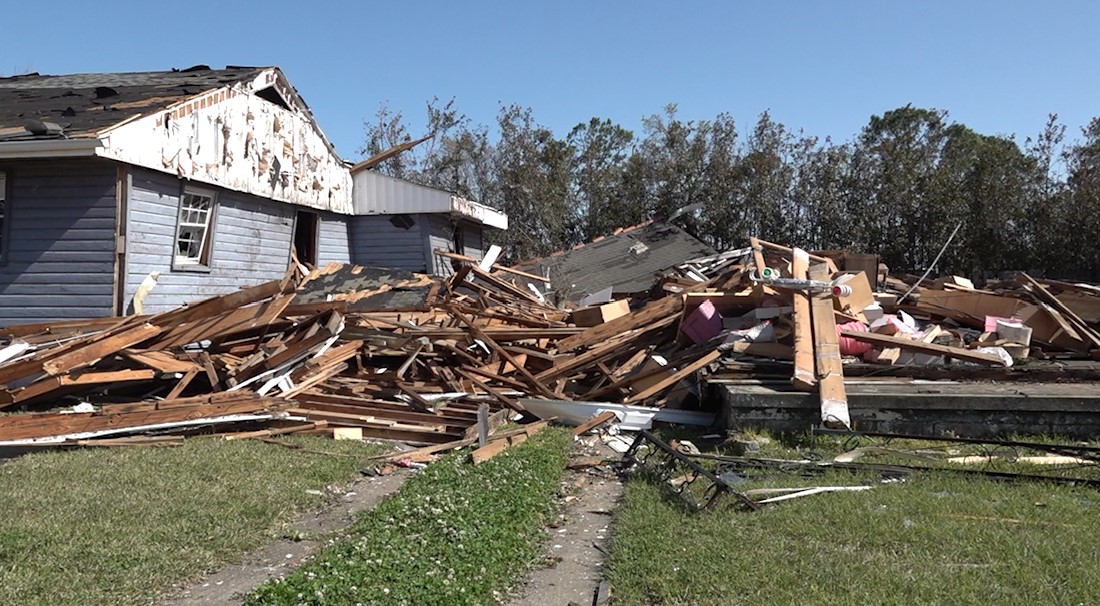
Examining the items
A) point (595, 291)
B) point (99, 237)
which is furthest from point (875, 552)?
point (595, 291)

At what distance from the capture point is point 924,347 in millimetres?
8758

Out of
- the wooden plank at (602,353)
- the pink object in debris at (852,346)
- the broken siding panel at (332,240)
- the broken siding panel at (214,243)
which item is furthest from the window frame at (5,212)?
the pink object in debris at (852,346)

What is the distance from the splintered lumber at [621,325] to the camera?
34.3 ft

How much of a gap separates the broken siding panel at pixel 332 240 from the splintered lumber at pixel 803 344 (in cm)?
1036

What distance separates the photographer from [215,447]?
7.34 meters

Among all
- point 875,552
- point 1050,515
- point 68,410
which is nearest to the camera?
point 875,552

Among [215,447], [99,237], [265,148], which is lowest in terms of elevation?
[215,447]

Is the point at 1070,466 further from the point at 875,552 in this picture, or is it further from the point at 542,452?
the point at 542,452

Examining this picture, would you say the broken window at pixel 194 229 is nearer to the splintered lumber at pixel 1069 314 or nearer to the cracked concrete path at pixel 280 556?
the cracked concrete path at pixel 280 556

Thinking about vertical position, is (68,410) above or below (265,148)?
below

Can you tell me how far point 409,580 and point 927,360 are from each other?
6874 mm

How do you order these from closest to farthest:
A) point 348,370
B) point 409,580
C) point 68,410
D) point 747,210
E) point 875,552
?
point 409,580 → point 875,552 → point 68,410 → point 348,370 → point 747,210

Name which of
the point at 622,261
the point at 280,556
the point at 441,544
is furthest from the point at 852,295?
the point at 622,261

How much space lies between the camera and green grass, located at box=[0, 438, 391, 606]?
418 cm
